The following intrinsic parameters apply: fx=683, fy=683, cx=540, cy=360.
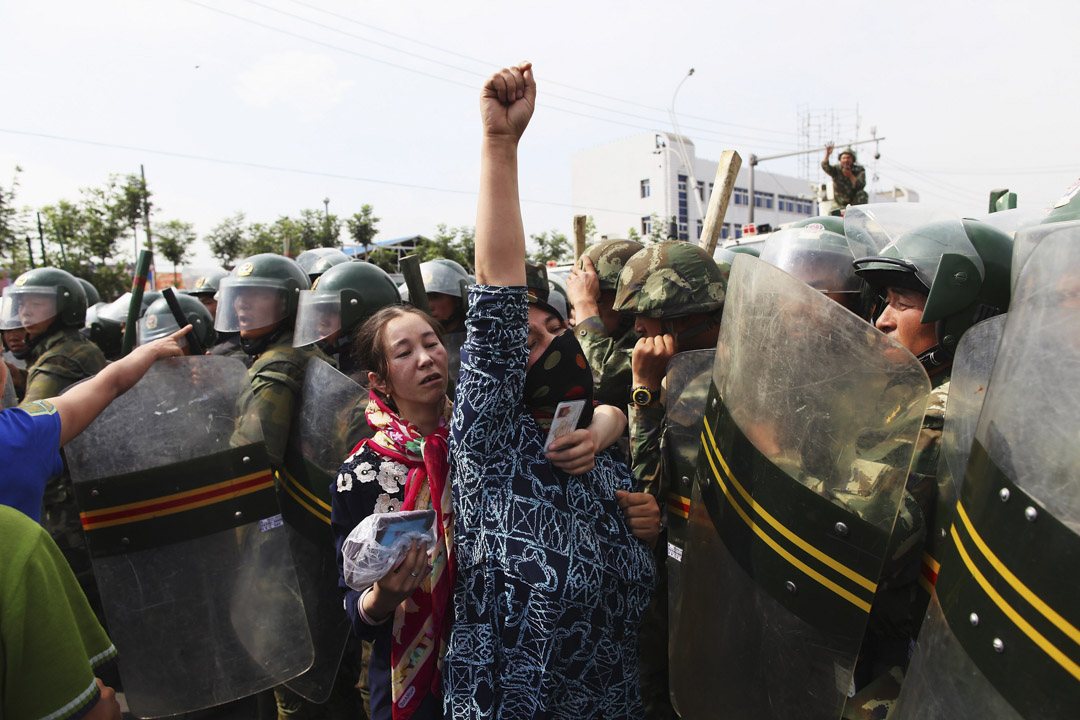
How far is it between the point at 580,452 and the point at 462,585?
0.47m

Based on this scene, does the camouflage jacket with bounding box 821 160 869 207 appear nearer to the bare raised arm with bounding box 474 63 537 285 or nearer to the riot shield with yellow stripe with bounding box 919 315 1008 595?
the riot shield with yellow stripe with bounding box 919 315 1008 595

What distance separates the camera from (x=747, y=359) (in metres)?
1.67

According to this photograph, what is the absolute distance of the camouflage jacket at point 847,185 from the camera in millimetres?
8660

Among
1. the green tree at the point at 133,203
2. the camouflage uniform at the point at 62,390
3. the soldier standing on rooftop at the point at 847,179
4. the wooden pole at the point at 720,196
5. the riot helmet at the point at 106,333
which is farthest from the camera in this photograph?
the green tree at the point at 133,203

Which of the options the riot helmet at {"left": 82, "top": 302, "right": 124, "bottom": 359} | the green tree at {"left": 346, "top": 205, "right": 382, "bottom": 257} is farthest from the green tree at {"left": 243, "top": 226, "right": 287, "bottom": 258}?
the riot helmet at {"left": 82, "top": 302, "right": 124, "bottom": 359}

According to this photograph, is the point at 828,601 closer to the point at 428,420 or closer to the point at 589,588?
the point at 589,588

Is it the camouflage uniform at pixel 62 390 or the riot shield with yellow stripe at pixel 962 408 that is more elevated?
the riot shield with yellow stripe at pixel 962 408

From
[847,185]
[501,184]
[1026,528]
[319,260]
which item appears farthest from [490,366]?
[847,185]

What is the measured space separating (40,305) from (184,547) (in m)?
3.63

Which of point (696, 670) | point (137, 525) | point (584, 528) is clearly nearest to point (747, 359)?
point (584, 528)

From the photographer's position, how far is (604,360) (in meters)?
3.05

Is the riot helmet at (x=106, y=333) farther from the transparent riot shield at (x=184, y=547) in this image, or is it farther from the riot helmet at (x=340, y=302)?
the transparent riot shield at (x=184, y=547)

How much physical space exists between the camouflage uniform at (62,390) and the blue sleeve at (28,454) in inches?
78.0

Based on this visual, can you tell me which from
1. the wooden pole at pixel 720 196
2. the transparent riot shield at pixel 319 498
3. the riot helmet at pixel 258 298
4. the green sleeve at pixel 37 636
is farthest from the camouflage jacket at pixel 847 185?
the green sleeve at pixel 37 636
